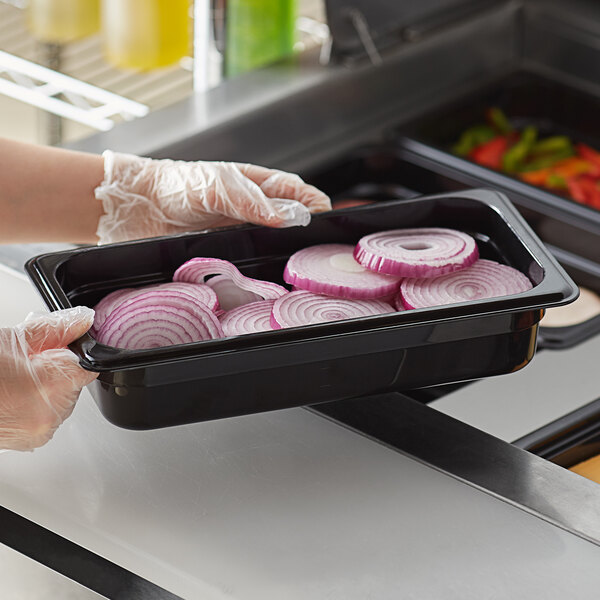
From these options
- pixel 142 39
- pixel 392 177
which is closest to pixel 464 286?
pixel 392 177

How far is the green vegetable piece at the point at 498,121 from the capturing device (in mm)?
1792

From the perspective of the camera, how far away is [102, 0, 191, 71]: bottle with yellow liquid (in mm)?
1563

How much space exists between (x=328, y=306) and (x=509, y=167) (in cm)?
98

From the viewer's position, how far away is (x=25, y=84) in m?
1.82

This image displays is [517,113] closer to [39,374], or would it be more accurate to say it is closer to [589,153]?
[589,153]

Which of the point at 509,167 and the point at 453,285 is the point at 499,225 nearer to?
the point at 453,285

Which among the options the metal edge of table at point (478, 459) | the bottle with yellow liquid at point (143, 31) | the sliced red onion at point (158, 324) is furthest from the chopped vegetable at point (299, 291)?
the bottle with yellow liquid at point (143, 31)

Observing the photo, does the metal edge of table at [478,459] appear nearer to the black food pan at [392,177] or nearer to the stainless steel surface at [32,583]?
the stainless steel surface at [32,583]

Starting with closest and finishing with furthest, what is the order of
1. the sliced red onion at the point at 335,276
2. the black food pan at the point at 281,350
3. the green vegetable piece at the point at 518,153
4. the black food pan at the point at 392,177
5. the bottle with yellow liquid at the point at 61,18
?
the black food pan at the point at 281,350 → the sliced red onion at the point at 335,276 → the black food pan at the point at 392,177 → the bottle with yellow liquid at the point at 61,18 → the green vegetable piece at the point at 518,153

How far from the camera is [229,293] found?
34.3 inches

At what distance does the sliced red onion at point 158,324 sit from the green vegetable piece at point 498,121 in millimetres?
1128

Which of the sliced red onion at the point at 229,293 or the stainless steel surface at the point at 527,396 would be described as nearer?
the sliced red onion at the point at 229,293

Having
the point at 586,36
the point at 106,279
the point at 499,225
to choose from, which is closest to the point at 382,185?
the point at 586,36

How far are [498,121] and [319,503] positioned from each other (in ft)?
3.74
